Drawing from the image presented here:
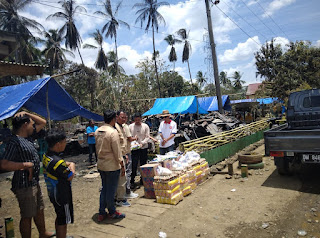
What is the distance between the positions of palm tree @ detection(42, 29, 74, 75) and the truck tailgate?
29.2m

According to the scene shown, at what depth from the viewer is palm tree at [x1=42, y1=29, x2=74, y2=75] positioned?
30100 mm

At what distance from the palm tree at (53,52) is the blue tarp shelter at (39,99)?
2303 centimetres

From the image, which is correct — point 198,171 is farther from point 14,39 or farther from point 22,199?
point 14,39

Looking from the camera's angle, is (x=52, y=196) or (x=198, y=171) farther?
(x=198, y=171)

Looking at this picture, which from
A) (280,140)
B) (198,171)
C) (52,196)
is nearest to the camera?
(52,196)

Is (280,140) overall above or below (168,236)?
above

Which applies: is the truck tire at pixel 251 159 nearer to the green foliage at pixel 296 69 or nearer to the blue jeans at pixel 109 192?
the blue jeans at pixel 109 192

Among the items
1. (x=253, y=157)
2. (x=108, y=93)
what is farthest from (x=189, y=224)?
(x=108, y=93)

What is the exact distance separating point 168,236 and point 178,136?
629 cm

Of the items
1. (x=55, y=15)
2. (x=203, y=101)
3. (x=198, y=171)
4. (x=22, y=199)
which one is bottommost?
(x=198, y=171)

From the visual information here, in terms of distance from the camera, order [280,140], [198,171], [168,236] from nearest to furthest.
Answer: [168,236]
[280,140]
[198,171]

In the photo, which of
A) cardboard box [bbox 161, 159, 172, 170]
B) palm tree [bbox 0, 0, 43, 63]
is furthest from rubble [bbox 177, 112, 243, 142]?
palm tree [bbox 0, 0, 43, 63]

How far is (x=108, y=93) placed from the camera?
27016mm

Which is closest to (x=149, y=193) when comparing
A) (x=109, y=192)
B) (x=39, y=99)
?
(x=109, y=192)
